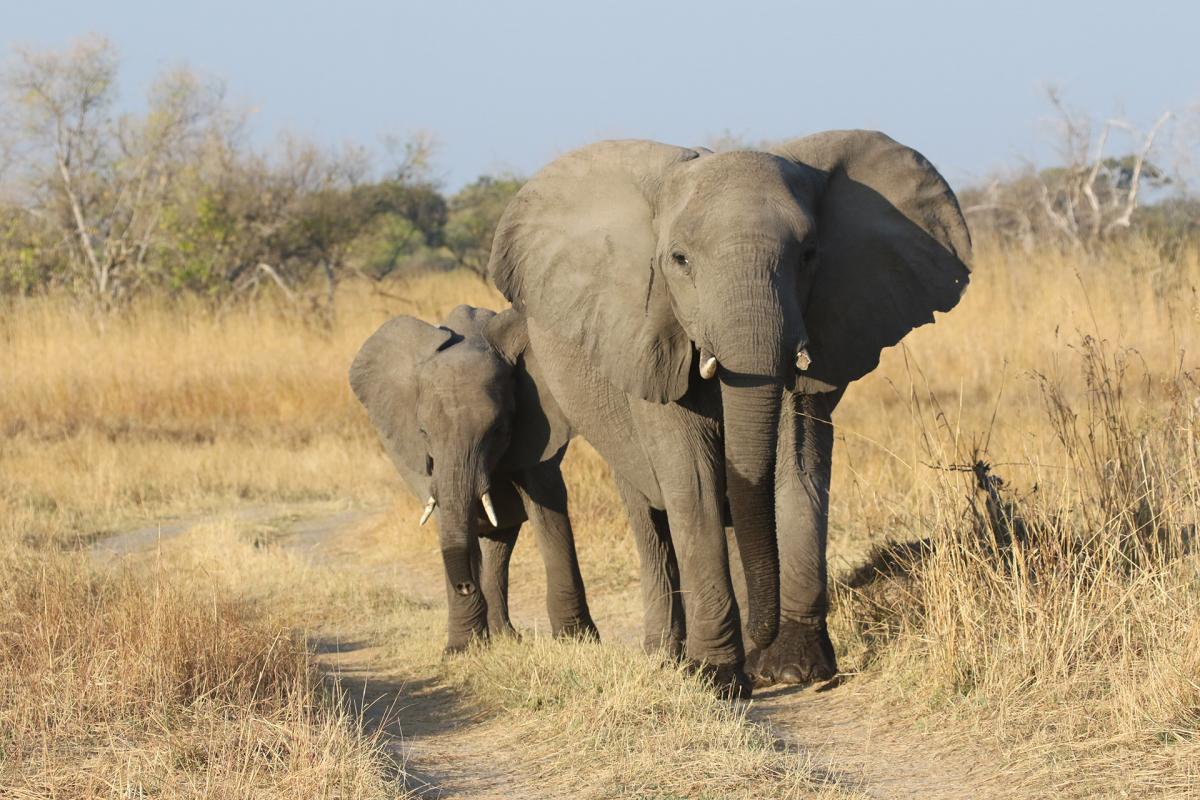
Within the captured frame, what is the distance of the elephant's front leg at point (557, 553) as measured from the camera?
733cm

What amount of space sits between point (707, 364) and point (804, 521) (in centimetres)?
76

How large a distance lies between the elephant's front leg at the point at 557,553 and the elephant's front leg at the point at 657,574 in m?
0.43

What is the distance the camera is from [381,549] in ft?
35.0

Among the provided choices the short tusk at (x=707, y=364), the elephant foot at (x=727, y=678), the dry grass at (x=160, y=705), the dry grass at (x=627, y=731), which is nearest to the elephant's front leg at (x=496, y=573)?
the dry grass at (x=627, y=731)

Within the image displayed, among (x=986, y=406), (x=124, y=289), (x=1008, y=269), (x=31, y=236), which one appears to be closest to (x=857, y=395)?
(x=986, y=406)

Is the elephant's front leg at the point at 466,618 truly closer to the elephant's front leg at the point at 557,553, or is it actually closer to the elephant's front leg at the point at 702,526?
the elephant's front leg at the point at 557,553

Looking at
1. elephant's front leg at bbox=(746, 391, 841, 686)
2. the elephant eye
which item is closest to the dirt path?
elephant's front leg at bbox=(746, 391, 841, 686)

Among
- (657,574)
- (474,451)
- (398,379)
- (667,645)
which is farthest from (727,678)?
(398,379)

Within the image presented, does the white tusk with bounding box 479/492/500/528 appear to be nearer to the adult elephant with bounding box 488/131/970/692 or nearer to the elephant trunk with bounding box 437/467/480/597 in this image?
the elephant trunk with bounding box 437/467/480/597

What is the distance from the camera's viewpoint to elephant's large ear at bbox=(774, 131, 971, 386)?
5680 mm

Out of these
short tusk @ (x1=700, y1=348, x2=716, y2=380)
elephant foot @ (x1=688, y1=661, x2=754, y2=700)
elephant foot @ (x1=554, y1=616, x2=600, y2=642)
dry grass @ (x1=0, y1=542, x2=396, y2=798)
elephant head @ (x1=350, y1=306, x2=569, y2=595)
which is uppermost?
short tusk @ (x1=700, y1=348, x2=716, y2=380)

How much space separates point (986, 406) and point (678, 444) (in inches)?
339

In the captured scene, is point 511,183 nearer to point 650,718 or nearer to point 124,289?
point 124,289

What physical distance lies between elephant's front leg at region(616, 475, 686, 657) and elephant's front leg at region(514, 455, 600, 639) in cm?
43
